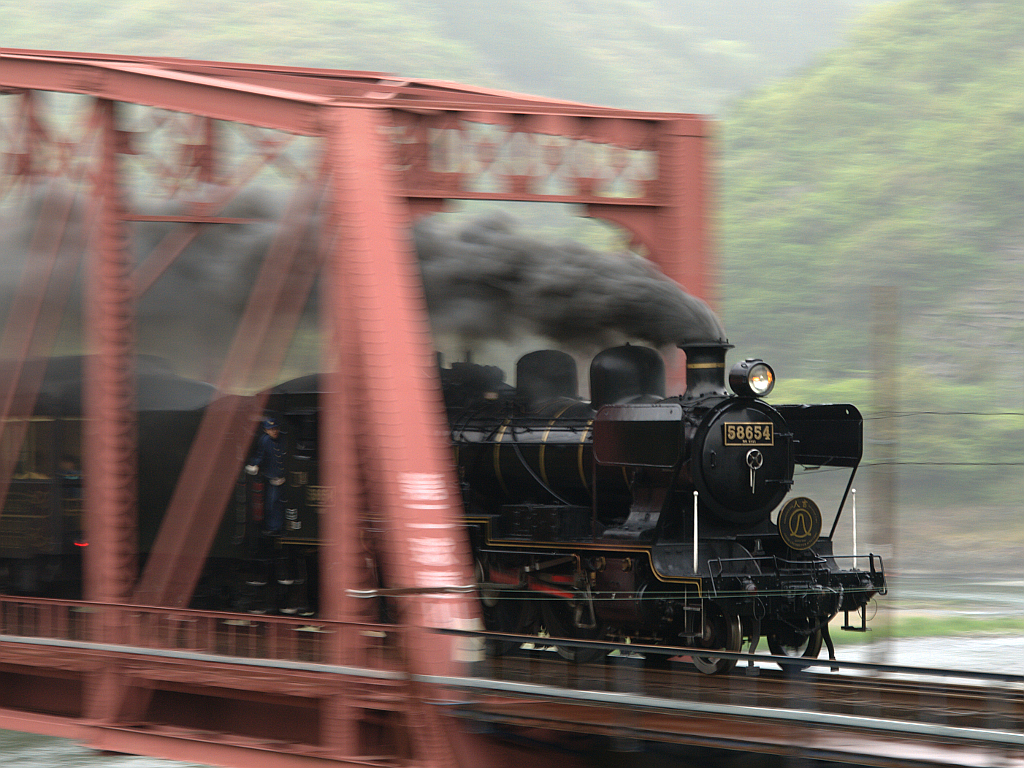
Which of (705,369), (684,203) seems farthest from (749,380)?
(684,203)

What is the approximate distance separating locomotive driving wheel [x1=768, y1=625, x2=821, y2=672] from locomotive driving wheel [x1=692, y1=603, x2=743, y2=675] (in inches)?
29.1

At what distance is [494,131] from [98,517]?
5397mm

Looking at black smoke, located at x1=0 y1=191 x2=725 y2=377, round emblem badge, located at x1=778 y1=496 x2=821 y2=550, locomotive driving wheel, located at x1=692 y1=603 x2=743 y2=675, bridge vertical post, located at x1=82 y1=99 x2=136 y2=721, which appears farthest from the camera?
black smoke, located at x1=0 y1=191 x2=725 y2=377

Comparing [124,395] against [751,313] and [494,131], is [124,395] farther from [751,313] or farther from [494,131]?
[751,313]

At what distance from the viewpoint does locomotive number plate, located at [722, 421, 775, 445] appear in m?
11.0

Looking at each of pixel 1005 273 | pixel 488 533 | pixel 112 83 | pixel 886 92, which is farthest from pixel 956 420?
pixel 112 83

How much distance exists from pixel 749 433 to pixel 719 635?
191 cm

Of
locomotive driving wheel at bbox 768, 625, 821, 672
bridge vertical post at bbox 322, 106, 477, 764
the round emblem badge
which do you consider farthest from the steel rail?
the round emblem badge

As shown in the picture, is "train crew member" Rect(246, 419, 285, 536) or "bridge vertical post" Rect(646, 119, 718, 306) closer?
"bridge vertical post" Rect(646, 119, 718, 306)

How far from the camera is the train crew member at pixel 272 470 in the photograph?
13.7m

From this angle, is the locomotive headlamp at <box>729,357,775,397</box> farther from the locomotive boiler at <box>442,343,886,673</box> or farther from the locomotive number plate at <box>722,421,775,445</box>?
the locomotive number plate at <box>722,421,775,445</box>

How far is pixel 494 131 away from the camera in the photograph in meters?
12.0

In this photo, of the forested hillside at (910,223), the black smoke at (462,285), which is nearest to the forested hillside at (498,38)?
the forested hillside at (910,223)

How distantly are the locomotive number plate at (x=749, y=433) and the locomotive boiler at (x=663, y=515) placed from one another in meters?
0.01
